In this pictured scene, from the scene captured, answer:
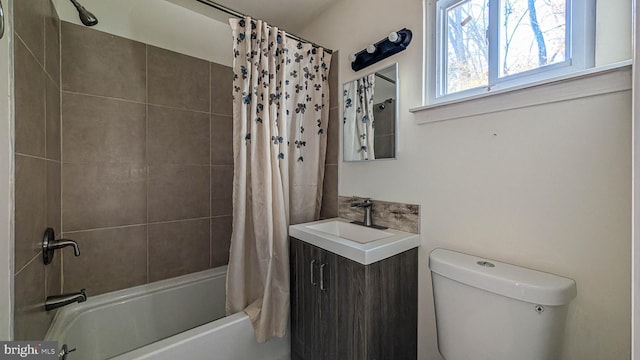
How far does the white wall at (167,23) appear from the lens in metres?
1.45

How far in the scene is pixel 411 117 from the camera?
1.26 m

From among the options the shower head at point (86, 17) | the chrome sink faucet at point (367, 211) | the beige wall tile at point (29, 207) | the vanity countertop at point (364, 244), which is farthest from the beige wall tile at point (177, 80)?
the chrome sink faucet at point (367, 211)

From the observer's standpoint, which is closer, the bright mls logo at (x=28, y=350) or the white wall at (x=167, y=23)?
the bright mls logo at (x=28, y=350)

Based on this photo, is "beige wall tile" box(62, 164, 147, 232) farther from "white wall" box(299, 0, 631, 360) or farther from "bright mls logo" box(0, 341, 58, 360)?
"white wall" box(299, 0, 631, 360)

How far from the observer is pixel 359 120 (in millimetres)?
1522

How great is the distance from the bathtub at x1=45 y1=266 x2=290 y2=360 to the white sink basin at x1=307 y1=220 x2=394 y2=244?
67 cm

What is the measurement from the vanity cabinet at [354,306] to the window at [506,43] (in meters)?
0.88

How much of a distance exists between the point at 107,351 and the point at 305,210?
1.42 metres

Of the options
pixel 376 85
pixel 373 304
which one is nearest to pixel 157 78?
pixel 376 85

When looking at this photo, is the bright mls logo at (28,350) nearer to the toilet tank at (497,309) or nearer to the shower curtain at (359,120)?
the toilet tank at (497,309)

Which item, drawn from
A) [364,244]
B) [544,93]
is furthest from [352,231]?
[544,93]

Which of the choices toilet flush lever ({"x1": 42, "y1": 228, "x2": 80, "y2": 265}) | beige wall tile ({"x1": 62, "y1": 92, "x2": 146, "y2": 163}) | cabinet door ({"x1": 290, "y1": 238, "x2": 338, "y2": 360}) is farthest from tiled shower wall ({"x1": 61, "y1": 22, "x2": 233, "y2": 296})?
cabinet door ({"x1": 290, "y1": 238, "x2": 338, "y2": 360})

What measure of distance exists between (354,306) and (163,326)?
140cm

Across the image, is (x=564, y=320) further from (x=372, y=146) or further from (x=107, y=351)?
(x=107, y=351)
